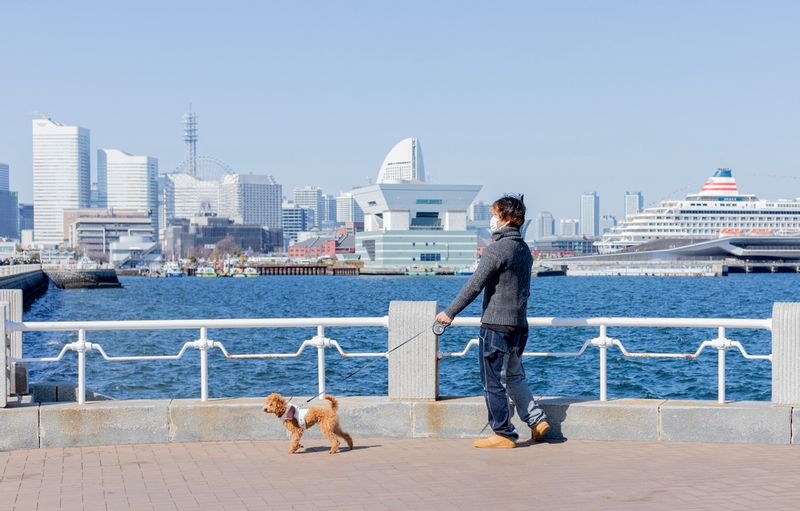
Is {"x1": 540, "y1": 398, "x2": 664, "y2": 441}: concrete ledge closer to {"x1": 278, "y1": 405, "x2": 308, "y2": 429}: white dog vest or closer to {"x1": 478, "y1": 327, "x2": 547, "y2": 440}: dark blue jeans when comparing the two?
{"x1": 478, "y1": 327, "x2": 547, "y2": 440}: dark blue jeans

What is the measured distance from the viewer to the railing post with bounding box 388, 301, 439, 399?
9602mm

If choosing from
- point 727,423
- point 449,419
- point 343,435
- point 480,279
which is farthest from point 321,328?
point 727,423

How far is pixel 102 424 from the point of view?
9.51m

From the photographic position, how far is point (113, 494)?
7703 millimetres

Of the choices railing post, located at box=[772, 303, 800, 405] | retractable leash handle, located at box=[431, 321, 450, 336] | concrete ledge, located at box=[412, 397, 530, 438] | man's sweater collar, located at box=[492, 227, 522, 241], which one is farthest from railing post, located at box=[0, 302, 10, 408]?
railing post, located at box=[772, 303, 800, 405]

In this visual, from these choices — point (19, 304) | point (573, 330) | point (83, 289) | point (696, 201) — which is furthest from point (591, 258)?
point (19, 304)

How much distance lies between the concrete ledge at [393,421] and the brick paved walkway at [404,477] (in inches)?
5.0

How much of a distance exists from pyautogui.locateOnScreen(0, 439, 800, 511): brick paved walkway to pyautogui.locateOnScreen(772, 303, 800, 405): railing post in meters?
0.52

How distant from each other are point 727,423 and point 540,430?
5.35 feet

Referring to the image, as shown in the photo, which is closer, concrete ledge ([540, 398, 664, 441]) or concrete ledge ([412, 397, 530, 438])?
concrete ledge ([540, 398, 664, 441])

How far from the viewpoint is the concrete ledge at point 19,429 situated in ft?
30.7

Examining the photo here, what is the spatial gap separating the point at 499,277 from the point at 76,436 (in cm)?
397

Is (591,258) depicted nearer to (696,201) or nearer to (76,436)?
(696,201)

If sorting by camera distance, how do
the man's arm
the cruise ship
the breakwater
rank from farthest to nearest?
the cruise ship < the breakwater < the man's arm
